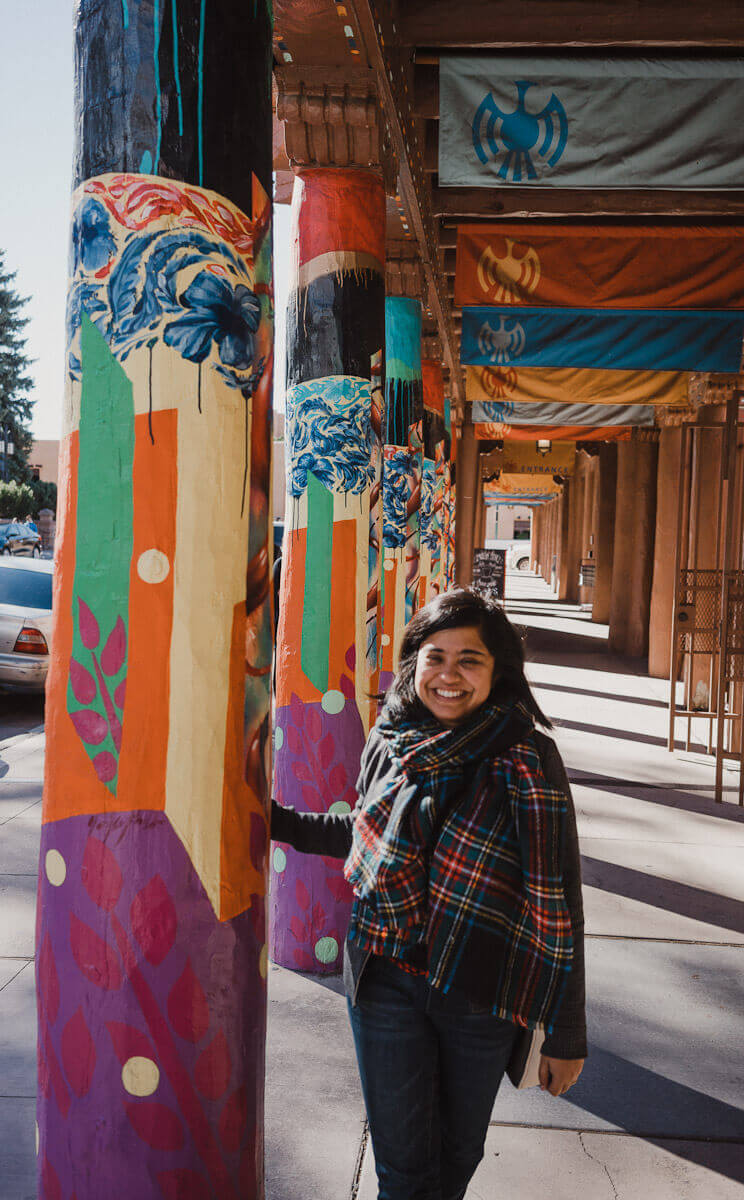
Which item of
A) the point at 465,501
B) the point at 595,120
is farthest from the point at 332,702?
the point at 465,501

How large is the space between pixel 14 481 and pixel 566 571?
105ft

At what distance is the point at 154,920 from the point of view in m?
1.97

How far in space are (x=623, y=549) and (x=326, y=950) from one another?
42.6ft

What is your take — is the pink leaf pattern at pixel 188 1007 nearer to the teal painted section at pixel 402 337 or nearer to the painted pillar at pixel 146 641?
the painted pillar at pixel 146 641

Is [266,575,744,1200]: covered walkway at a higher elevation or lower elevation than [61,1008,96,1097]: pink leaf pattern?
lower

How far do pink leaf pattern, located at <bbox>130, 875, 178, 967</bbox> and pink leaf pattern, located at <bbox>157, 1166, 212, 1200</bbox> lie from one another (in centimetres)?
41

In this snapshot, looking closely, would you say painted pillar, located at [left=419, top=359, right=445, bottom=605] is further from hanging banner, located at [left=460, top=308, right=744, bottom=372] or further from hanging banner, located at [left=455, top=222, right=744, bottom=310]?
hanging banner, located at [left=455, top=222, right=744, bottom=310]

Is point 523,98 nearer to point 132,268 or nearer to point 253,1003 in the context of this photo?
point 132,268

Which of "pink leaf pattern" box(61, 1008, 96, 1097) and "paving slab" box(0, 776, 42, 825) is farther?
"paving slab" box(0, 776, 42, 825)

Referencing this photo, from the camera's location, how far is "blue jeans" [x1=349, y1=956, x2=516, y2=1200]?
2.15 meters

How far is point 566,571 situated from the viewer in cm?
3341

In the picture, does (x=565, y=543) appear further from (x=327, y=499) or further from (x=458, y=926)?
(x=458, y=926)

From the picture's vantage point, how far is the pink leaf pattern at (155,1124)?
A: 6.44ft

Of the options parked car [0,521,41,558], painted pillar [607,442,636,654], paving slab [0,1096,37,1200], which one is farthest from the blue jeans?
parked car [0,521,41,558]
